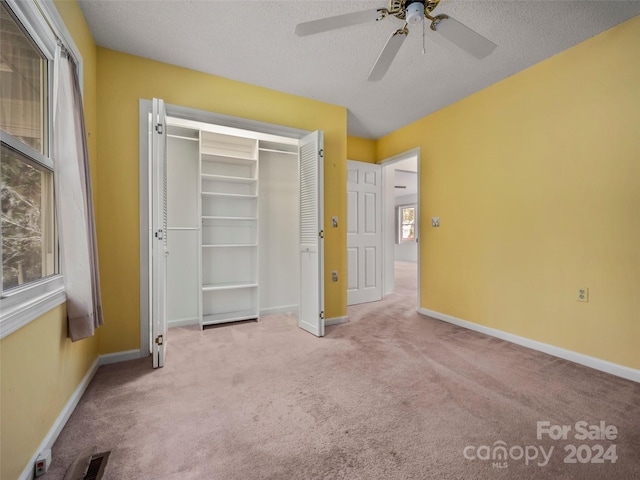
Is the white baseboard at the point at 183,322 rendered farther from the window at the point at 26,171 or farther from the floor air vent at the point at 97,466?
the floor air vent at the point at 97,466

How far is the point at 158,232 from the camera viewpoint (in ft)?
7.62

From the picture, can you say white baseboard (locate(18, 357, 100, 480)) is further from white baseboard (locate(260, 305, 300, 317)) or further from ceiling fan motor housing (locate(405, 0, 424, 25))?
ceiling fan motor housing (locate(405, 0, 424, 25))

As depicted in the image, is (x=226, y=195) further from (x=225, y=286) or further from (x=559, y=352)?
(x=559, y=352)

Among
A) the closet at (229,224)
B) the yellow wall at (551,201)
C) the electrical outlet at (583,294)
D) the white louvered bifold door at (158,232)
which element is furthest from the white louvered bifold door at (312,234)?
the electrical outlet at (583,294)

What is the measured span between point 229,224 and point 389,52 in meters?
2.67

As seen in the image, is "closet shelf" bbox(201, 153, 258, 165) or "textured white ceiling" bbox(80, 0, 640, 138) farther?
"closet shelf" bbox(201, 153, 258, 165)

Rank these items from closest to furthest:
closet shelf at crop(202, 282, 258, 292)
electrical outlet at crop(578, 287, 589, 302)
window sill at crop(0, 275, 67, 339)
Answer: window sill at crop(0, 275, 67, 339), electrical outlet at crop(578, 287, 589, 302), closet shelf at crop(202, 282, 258, 292)

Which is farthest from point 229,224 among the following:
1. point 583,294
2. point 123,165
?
point 583,294

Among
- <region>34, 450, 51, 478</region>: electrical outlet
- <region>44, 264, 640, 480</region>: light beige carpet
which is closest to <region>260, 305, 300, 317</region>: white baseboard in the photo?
<region>44, 264, 640, 480</region>: light beige carpet

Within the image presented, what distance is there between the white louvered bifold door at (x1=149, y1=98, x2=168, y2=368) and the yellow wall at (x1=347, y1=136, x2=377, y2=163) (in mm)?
2987

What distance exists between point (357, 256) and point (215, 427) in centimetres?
327

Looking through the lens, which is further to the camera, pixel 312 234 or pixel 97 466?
pixel 312 234

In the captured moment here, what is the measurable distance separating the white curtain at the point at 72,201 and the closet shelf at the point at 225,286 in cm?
160

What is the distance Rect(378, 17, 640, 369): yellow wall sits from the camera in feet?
7.36
